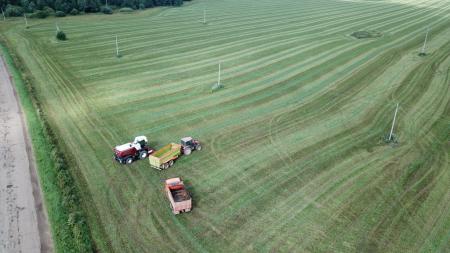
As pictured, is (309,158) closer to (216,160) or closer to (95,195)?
(216,160)

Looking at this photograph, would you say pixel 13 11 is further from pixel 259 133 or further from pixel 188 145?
pixel 259 133

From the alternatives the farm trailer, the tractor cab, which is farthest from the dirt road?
the tractor cab

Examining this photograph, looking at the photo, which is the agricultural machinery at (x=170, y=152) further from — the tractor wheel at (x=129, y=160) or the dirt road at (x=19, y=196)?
the dirt road at (x=19, y=196)

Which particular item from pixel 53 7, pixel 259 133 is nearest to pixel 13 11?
pixel 53 7

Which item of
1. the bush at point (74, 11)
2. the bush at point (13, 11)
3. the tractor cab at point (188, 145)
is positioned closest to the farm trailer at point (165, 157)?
the tractor cab at point (188, 145)

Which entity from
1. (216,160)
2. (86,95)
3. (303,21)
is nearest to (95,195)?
(216,160)

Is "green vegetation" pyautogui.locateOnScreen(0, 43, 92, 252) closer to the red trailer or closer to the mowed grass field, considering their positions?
the mowed grass field

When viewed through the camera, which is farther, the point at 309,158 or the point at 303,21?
the point at 303,21
